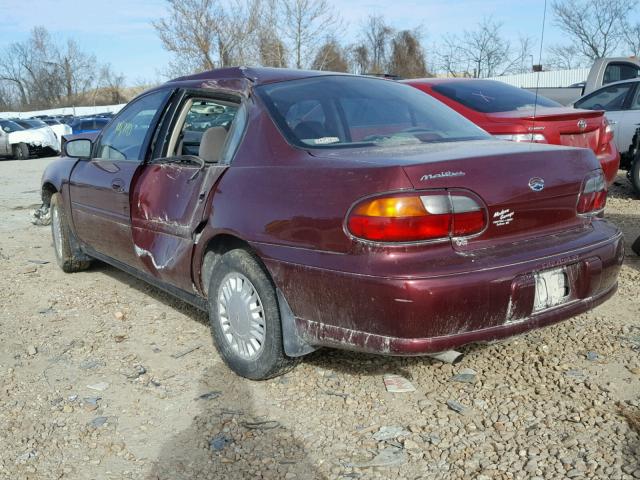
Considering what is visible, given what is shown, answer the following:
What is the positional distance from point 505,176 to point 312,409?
1.37m

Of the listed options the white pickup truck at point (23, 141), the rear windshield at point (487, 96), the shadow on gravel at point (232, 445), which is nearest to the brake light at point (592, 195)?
the shadow on gravel at point (232, 445)

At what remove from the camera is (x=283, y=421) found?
115 inches

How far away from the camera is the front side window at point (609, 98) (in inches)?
360

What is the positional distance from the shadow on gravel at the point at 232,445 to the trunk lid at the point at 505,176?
1116 mm

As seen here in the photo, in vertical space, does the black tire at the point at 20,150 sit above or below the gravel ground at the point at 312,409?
below

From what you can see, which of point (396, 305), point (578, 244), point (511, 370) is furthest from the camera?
point (511, 370)

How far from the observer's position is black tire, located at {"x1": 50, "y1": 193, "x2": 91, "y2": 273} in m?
5.35

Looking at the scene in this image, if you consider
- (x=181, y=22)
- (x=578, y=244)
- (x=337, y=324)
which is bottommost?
(x=337, y=324)

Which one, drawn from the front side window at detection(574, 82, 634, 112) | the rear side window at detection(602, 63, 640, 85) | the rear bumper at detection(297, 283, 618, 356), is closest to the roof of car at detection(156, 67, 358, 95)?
the rear bumper at detection(297, 283, 618, 356)

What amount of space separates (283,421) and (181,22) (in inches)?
945

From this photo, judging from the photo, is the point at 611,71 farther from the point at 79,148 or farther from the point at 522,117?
the point at 79,148

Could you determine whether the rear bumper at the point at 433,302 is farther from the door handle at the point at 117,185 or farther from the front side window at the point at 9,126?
the front side window at the point at 9,126

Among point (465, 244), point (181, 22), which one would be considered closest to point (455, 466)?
point (465, 244)

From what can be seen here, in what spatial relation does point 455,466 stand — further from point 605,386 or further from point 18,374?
point 18,374
